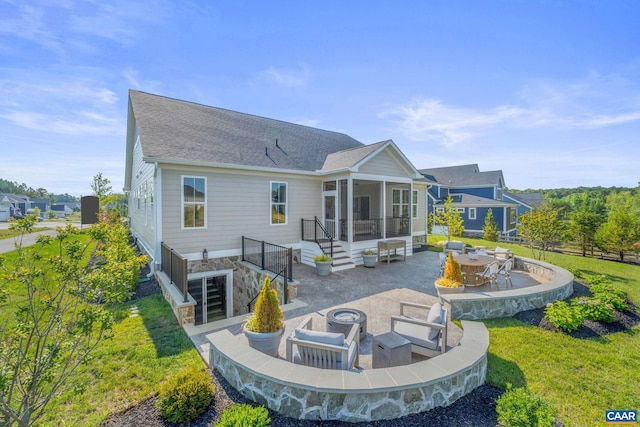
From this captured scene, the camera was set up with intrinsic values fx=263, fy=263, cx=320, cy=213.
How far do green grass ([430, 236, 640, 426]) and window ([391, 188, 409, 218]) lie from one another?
9.68 meters

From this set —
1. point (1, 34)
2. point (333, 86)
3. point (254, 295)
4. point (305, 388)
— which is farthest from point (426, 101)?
point (1, 34)

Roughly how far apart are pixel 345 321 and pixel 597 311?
570 cm

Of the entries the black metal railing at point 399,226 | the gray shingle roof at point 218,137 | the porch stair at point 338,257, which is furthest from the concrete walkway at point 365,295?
the gray shingle roof at point 218,137

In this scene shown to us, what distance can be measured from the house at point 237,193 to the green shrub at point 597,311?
6.81 metres

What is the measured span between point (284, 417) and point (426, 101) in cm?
1317

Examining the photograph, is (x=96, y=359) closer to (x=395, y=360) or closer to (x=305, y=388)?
(x=305, y=388)

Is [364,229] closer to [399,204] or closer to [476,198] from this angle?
[399,204]

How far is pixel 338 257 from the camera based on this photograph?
1084 cm

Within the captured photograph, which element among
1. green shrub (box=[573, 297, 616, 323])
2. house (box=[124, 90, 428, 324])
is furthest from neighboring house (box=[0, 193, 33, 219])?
green shrub (box=[573, 297, 616, 323])

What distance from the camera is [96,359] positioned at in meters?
4.60

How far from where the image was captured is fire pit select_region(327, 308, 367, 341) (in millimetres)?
4648

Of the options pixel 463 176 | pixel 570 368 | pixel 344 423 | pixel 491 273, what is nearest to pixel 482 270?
pixel 491 273

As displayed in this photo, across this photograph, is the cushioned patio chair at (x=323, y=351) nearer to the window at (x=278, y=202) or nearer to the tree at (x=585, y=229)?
the window at (x=278, y=202)

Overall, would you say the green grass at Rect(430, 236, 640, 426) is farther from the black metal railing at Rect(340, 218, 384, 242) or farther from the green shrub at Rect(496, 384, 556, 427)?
the black metal railing at Rect(340, 218, 384, 242)
